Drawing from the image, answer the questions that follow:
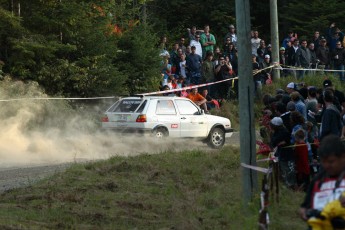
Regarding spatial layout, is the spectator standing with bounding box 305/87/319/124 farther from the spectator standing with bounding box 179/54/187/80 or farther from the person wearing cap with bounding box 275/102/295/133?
the spectator standing with bounding box 179/54/187/80

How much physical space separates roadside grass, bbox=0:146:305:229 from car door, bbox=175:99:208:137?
A: 630cm

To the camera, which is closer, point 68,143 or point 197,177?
point 197,177

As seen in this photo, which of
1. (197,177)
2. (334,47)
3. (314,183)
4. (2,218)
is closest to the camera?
(314,183)

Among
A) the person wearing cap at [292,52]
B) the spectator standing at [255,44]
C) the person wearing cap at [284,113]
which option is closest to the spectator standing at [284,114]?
the person wearing cap at [284,113]

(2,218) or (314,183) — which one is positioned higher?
(314,183)

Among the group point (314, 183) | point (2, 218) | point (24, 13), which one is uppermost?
point (24, 13)

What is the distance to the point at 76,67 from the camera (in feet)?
93.0

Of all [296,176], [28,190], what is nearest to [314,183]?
[296,176]

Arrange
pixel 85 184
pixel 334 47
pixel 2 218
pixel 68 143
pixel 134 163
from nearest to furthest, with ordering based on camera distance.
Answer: pixel 2 218
pixel 85 184
pixel 134 163
pixel 68 143
pixel 334 47

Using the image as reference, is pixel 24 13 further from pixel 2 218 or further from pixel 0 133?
pixel 2 218

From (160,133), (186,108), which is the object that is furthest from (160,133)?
(186,108)

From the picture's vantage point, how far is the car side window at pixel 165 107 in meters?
24.8

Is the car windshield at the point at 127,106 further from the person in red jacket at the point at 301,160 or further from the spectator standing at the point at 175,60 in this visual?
the person in red jacket at the point at 301,160

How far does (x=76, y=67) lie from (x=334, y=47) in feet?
37.8
